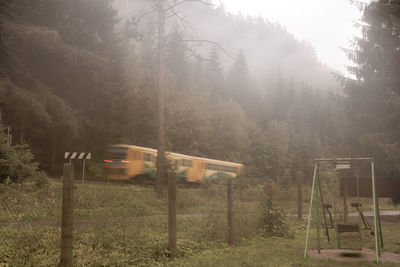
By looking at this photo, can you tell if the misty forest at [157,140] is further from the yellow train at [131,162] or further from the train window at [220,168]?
the train window at [220,168]

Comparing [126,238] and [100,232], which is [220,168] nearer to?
[126,238]

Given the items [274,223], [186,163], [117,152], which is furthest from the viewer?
[186,163]

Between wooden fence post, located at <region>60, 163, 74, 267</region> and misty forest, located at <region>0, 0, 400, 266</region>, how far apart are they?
0.18ft

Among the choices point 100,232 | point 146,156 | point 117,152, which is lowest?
point 100,232

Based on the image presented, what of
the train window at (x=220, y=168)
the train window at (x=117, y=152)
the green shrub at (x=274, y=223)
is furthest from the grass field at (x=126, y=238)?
the train window at (x=220, y=168)

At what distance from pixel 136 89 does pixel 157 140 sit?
2116cm

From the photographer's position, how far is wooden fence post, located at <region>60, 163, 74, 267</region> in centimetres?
527

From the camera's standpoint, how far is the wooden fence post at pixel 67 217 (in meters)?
5.27

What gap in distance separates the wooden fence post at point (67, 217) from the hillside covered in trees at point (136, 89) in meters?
15.5

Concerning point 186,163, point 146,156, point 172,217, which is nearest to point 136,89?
point 186,163

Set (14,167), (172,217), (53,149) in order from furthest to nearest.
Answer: (53,149) → (14,167) → (172,217)

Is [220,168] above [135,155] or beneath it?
beneath

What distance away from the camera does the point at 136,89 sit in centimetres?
4159

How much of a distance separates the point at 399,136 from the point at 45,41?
22.1 m
